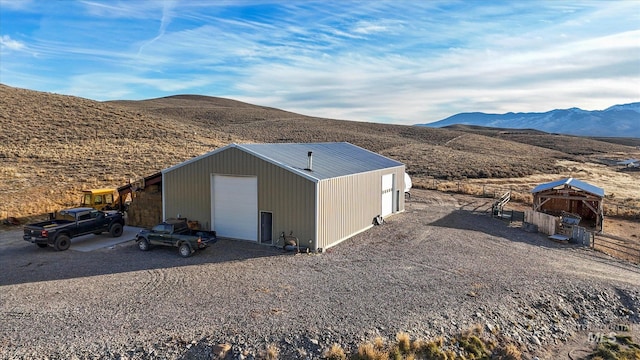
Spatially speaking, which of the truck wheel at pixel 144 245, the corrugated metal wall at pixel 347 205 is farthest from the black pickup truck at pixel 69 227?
the corrugated metal wall at pixel 347 205

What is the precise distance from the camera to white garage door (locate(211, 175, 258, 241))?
1781cm

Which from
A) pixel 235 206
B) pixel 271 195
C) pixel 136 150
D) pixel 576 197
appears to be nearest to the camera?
pixel 271 195

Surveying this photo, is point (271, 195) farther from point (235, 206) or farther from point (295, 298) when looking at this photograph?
point (295, 298)

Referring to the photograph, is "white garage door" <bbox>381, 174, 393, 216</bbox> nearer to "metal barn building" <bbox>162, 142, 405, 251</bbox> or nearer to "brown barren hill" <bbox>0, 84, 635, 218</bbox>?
"metal barn building" <bbox>162, 142, 405, 251</bbox>

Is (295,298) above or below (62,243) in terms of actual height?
below

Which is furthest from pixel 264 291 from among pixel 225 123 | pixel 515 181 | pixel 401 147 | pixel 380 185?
pixel 225 123

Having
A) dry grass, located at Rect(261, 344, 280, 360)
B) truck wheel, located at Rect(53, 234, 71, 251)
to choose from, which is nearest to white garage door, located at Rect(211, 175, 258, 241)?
truck wheel, located at Rect(53, 234, 71, 251)

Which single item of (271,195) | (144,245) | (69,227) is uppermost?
(271,195)

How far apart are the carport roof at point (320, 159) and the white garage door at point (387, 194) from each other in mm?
689

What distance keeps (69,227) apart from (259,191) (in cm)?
755

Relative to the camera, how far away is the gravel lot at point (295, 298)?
943cm

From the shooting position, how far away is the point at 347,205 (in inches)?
739

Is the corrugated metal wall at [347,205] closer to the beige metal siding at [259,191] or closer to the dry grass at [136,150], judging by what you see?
the beige metal siding at [259,191]

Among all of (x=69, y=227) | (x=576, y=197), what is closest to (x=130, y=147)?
(x=69, y=227)
